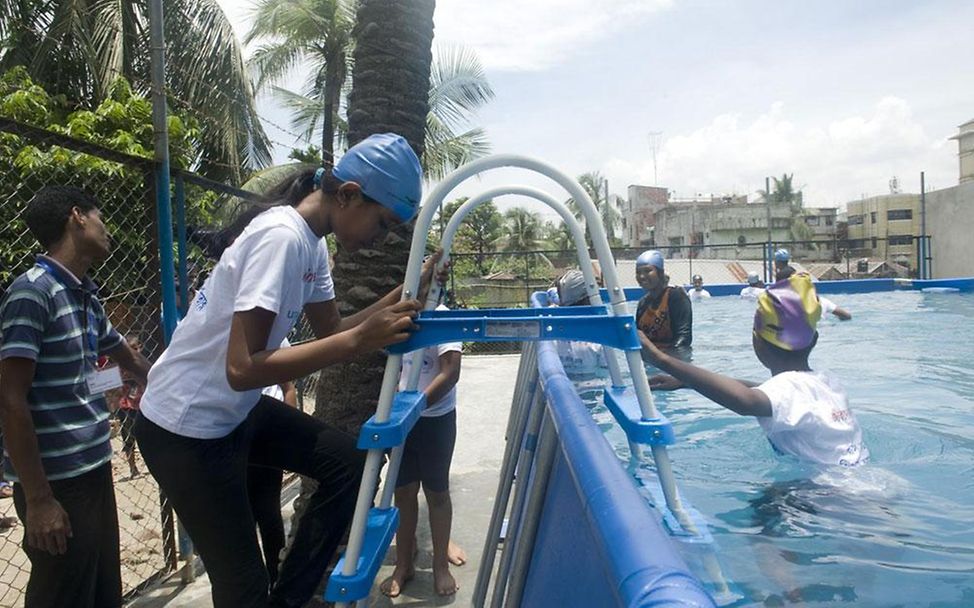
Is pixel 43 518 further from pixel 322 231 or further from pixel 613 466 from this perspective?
pixel 613 466

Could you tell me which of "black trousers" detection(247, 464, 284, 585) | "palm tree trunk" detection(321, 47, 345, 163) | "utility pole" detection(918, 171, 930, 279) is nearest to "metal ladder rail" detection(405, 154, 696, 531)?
"black trousers" detection(247, 464, 284, 585)

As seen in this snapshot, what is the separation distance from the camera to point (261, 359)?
6.14 ft

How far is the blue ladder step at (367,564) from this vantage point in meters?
1.83

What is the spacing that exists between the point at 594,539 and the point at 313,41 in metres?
18.4

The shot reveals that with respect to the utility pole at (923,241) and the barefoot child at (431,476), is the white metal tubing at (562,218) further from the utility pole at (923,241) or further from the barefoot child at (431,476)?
the utility pole at (923,241)

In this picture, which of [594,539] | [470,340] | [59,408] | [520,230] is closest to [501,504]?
[470,340]

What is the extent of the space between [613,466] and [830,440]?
2483mm

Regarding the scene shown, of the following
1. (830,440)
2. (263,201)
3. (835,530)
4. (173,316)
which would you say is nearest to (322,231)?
(263,201)

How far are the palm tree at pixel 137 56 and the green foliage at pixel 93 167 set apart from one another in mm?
1967

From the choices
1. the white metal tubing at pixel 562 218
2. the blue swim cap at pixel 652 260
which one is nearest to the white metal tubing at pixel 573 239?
the white metal tubing at pixel 562 218

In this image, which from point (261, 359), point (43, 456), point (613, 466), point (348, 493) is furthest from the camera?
point (43, 456)

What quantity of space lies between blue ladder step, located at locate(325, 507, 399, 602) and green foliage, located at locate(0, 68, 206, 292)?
225 cm

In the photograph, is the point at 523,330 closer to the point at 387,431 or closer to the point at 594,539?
the point at 387,431

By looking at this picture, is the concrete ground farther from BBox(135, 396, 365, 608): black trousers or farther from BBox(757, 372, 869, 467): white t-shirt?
BBox(757, 372, 869, 467): white t-shirt
